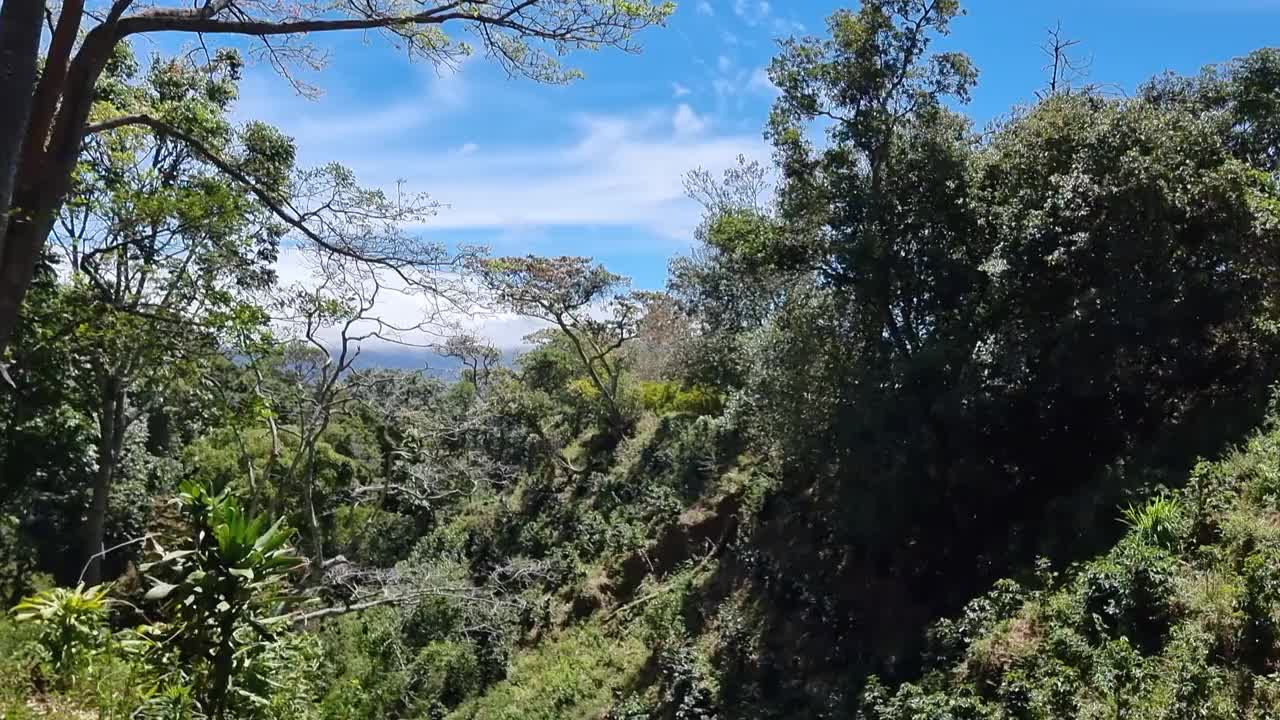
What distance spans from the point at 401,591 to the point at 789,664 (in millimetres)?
6854

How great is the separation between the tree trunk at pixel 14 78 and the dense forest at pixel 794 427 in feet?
0.06

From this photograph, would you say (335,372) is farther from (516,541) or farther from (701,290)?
(701,290)

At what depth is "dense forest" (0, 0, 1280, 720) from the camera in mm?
5230

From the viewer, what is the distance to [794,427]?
1205 centimetres

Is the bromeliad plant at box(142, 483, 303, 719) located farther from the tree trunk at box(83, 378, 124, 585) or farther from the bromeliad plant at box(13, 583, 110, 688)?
the tree trunk at box(83, 378, 124, 585)

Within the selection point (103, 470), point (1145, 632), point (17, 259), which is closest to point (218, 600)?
point (17, 259)

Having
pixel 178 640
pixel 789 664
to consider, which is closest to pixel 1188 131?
pixel 789 664

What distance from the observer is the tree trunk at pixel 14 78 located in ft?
13.3

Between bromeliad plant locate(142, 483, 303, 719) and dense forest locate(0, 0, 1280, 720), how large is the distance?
2 centimetres

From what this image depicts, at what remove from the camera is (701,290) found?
70.8 ft

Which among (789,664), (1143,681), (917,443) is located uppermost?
(917,443)

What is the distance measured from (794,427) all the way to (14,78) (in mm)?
9834

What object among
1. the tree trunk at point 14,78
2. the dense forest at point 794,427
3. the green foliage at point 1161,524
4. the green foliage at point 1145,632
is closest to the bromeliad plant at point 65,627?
the dense forest at point 794,427

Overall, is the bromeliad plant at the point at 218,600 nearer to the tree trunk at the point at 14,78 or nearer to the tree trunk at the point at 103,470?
the tree trunk at the point at 14,78
